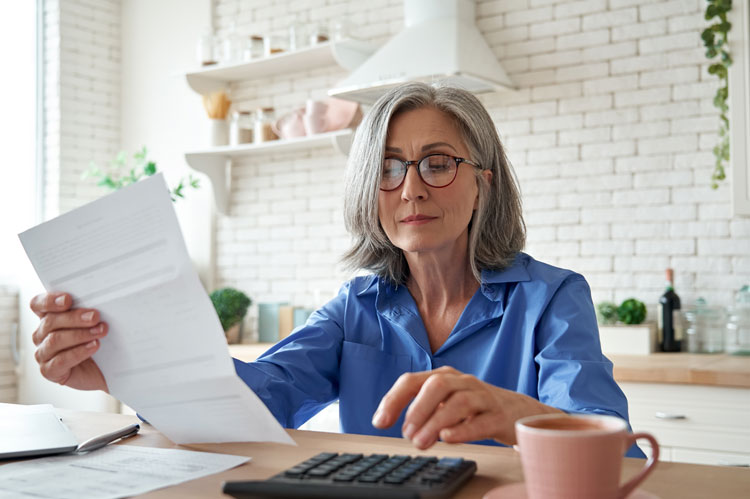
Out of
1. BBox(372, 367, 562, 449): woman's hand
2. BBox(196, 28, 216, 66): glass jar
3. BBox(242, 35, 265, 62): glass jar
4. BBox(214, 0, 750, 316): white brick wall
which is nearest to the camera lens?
BBox(372, 367, 562, 449): woman's hand

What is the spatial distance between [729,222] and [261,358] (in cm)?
242

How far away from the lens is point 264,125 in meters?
4.29

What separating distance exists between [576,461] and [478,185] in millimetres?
1120

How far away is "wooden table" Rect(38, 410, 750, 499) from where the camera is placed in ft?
2.92

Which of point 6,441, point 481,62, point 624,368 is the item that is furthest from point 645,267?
point 6,441

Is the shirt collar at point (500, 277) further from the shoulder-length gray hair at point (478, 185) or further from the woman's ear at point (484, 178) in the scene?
the woman's ear at point (484, 178)

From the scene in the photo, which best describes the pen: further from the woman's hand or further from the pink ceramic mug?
the pink ceramic mug

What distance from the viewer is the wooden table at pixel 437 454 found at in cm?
89

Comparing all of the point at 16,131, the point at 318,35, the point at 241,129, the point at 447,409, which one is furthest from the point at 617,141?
the point at 16,131

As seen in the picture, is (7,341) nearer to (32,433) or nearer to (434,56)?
(434,56)

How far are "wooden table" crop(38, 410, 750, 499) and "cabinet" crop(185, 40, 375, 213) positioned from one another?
284cm

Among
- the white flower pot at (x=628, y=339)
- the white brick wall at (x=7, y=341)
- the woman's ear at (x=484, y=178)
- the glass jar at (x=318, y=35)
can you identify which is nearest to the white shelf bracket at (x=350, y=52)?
the glass jar at (x=318, y=35)

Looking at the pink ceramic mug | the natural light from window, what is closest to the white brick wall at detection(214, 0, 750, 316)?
the natural light from window

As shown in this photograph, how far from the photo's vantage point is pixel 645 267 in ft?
11.3
